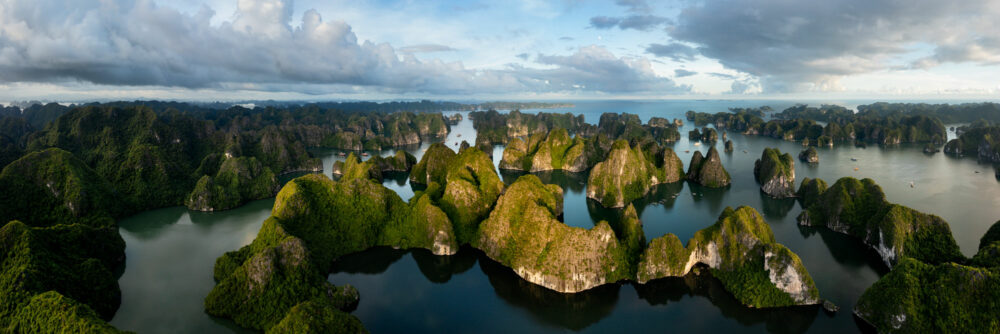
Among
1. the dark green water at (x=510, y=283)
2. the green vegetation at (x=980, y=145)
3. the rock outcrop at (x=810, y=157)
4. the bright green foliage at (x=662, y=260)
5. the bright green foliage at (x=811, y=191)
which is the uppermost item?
the green vegetation at (x=980, y=145)

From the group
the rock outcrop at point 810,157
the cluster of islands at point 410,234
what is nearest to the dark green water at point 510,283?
the cluster of islands at point 410,234

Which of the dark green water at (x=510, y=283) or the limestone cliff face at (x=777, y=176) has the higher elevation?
the limestone cliff face at (x=777, y=176)

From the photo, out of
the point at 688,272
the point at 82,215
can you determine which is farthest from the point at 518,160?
the point at 82,215

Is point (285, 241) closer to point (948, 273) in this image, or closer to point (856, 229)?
point (948, 273)

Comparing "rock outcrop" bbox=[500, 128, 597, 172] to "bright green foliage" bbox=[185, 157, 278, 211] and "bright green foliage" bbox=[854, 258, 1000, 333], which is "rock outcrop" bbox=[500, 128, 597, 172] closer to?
"bright green foliage" bbox=[185, 157, 278, 211]

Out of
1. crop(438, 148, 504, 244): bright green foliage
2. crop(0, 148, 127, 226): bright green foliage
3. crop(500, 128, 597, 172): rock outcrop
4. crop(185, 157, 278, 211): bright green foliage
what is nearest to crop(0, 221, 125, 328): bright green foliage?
crop(0, 148, 127, 226): bright green foliage

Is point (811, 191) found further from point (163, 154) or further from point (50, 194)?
point (163, 154)

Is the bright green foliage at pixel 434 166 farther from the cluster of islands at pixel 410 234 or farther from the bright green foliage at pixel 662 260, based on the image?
the bright green foliage at pixel 662 260
